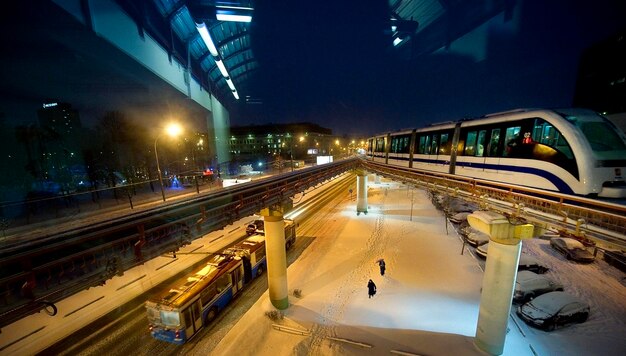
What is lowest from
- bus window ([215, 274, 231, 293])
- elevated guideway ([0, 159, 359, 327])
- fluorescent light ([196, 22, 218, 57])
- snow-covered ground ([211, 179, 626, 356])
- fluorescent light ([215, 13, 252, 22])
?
snow-covered ground ([211, 179, 626, 356])

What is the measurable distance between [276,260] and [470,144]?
13.4 m

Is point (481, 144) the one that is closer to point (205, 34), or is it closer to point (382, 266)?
point (382, 266)

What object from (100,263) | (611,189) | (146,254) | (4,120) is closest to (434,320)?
(611,189)

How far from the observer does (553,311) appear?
34.9 ft

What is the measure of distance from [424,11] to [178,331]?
3152 centimetres

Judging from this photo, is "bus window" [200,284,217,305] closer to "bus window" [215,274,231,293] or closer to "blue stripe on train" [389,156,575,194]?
"bus window" [215,274,231,293]

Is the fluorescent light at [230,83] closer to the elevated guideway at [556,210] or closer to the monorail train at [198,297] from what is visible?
the monorail train at [198,297]

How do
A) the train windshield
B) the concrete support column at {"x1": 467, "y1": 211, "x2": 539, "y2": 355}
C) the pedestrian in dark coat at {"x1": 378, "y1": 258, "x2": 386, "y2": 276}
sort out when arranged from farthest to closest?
the pedestrian in dark coat at {"x1": 378, "y1": 258, "x2": 386, "y2": 276} < the concrete support column at {"x1": 467, "y1": 211, "x2": 539, "y2": 355} < the train windshield

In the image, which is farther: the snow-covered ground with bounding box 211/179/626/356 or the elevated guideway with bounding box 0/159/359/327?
the snow-covered ground with bounding box 211/179/626/356

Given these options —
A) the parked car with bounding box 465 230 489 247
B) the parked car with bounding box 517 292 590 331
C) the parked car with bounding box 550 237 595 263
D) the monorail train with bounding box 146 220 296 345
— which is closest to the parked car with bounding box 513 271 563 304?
the parked car with bounding box 517 292 590 331

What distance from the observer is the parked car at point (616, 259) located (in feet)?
51.1

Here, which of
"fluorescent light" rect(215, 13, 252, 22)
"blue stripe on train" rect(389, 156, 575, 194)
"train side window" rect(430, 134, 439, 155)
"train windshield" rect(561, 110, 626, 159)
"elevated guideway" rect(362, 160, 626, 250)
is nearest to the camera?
"elevated guideway" rect(362, 160, 626, 250)

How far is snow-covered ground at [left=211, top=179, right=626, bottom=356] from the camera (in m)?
9.71

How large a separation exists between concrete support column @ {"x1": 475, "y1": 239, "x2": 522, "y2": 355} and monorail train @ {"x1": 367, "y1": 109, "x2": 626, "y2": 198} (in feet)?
10.1
